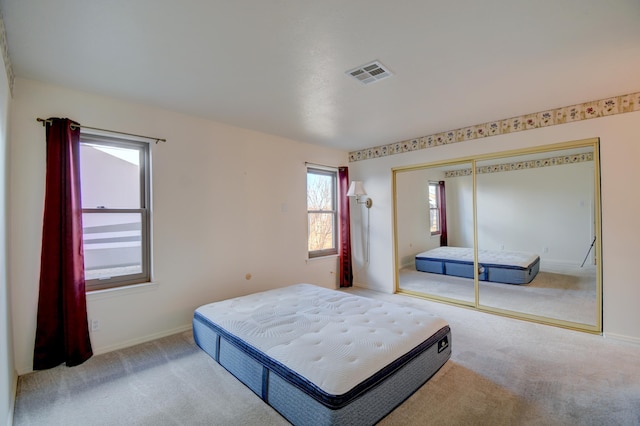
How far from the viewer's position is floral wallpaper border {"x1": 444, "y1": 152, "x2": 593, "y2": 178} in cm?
322

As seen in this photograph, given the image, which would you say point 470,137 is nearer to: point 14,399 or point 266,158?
point 266,158

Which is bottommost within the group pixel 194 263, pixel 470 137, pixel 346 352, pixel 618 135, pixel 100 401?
pixel 100 401

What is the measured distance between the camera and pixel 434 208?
4.52 meters

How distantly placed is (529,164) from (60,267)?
5.16 meters

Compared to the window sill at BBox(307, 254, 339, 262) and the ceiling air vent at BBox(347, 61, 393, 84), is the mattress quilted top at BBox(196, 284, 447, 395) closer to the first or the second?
the window sill at BBox(307, 254, 339, 262)

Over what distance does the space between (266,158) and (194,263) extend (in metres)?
1.70

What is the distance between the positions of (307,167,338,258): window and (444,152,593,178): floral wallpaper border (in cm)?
192

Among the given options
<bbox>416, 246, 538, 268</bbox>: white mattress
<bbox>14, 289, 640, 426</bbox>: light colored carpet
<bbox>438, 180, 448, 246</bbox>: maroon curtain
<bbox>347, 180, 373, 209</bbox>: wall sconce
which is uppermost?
<bbox>347, 180, 373, 209</bbox>: wall sconce

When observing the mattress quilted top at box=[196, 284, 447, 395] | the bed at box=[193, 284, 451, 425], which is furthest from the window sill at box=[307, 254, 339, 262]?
the bed at box=[193, 284, 451, 425]

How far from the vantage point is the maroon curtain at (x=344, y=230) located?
5.04 meters

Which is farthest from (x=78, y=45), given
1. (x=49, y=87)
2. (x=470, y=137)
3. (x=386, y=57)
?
(x=470, y=137)

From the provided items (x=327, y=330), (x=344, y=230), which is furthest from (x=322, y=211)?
(x=327, y=330)

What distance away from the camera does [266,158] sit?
4.05 metres

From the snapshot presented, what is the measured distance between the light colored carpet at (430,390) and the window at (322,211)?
98.1 inches
